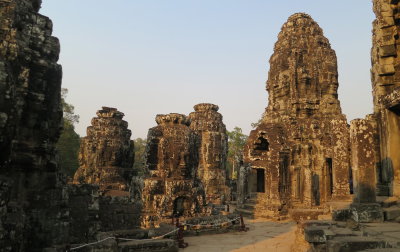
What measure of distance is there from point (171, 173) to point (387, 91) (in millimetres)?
8115

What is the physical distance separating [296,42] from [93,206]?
16.2 meters

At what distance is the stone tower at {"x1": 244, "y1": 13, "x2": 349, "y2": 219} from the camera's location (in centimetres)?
1522

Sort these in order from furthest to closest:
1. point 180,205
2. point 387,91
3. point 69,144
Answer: point 69,144 → point 180,205 → point 387,91

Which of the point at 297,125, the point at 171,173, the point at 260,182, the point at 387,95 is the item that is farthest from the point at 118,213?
the point at 260,182

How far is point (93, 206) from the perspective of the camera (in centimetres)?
625

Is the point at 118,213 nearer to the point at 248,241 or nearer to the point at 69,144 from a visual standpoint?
the point at 248,241

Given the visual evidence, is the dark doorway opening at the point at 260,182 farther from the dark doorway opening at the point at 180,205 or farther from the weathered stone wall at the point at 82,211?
the weathered stone wall at the point at 82,211

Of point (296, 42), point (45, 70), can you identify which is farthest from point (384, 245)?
point (296, 42)

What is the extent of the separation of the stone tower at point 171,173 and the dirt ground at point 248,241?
204 cm

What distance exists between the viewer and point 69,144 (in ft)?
98.3

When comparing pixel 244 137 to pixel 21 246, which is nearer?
pixel 21 246

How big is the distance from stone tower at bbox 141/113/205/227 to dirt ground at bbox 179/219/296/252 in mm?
2041

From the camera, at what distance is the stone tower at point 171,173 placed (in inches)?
468

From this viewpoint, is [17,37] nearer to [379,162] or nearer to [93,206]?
[93,206]
